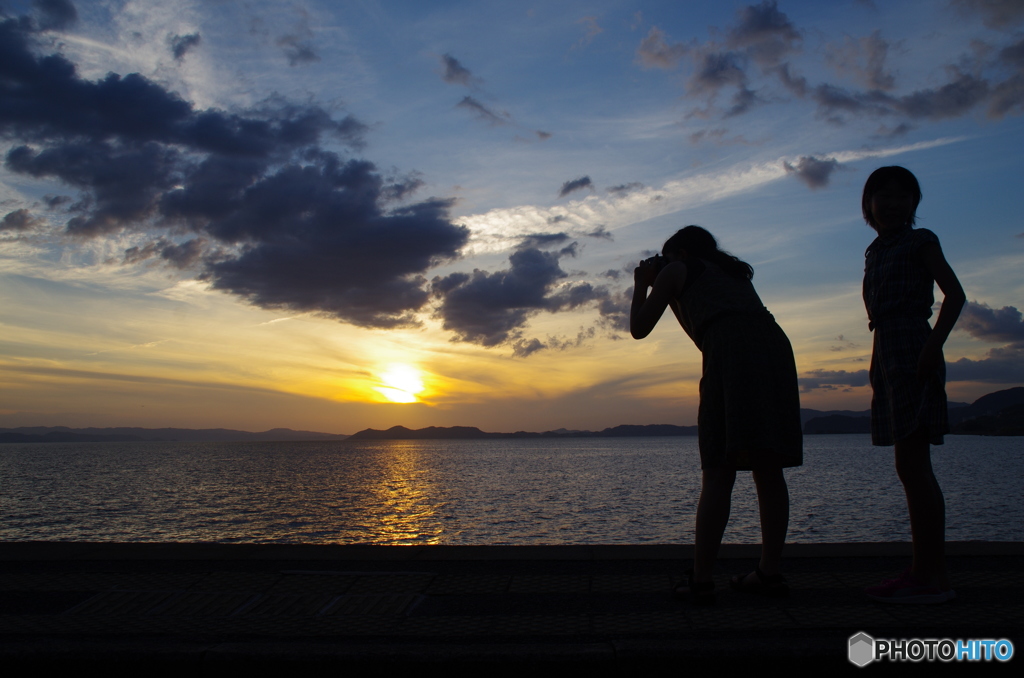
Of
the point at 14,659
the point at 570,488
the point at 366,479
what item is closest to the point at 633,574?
the point at 14,659

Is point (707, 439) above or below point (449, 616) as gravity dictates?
above

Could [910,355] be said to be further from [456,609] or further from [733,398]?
[456,609]

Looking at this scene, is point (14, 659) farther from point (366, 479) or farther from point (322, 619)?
point (366, 479)

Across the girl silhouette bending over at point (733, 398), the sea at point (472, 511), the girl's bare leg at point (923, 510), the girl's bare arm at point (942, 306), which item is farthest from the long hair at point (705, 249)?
the sea at point (472, 511)

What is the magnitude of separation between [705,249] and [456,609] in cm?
232

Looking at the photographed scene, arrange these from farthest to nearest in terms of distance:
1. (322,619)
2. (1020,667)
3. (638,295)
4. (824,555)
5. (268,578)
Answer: (824,555)
(268,578)
(638,295)
(322,619)
(1020,667)

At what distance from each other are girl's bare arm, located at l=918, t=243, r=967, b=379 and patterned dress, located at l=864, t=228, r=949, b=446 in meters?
0.06

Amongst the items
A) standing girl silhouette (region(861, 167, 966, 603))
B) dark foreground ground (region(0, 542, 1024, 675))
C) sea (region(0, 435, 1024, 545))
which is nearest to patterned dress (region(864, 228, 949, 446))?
standing girl silhouette (region(861, 167, 966, 603))

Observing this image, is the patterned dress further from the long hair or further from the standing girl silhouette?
the long hair

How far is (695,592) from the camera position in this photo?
121 inches

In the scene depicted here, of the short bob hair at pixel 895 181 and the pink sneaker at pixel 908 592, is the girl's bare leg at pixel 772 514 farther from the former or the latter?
the short bob hair at pixel 895 181

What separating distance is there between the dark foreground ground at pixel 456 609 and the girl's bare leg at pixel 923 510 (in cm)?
18

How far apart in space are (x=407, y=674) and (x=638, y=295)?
7.31 ft

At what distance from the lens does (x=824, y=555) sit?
420 centimetres
